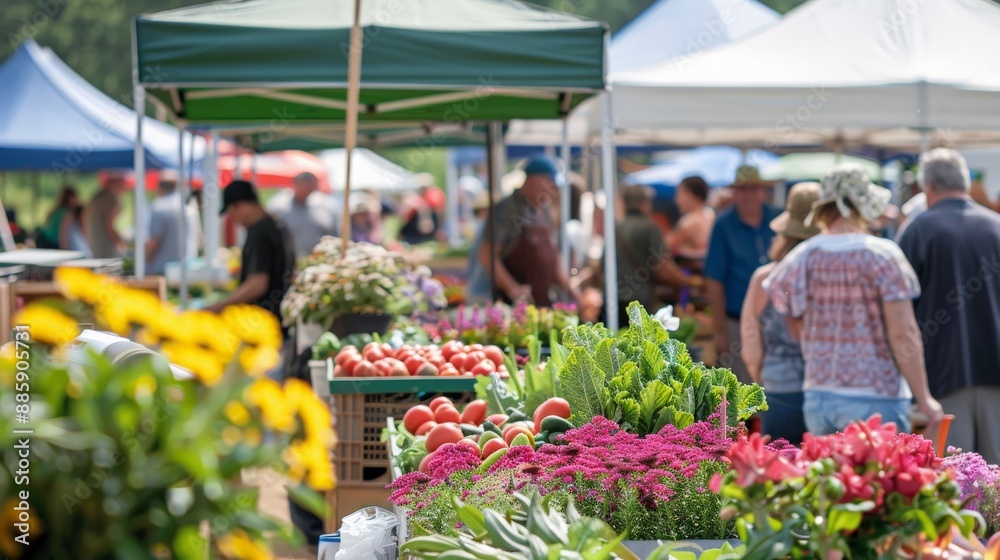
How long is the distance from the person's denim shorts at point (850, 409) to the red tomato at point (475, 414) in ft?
4.99

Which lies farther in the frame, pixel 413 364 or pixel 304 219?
pixel 304 219

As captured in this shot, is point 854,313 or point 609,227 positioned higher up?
point 609,227

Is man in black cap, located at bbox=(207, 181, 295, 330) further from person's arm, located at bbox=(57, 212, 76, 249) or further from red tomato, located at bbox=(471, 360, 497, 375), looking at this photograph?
person's arm, located at bbox=(57, 212, 76, 249)

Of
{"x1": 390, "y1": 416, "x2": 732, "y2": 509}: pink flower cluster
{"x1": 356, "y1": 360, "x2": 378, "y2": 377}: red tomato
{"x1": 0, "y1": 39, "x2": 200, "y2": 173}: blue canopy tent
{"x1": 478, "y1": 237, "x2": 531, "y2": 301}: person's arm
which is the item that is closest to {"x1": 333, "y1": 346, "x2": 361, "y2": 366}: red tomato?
{"x1": 356, "y1": 360, "x2": 378, "y2": 377}: red tomato

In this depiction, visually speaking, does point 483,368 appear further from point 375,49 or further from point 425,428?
point 375,49

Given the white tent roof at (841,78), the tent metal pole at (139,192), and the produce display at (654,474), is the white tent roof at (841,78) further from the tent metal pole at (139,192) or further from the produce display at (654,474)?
the produce display at (654,474)

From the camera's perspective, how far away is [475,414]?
3.89 metres

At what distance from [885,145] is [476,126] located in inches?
209

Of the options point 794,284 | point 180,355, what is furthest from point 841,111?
point 180,355

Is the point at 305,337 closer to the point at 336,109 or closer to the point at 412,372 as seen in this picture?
the point at 412,372

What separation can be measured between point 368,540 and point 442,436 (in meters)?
0.45

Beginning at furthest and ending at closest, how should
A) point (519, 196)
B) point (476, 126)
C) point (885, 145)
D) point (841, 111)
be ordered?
point (885, 145) → point (476, 126) → point (519, 196) → point (841, 111)

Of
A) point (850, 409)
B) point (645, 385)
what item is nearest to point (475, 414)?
point (645, 385)

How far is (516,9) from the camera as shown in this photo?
235 inches
